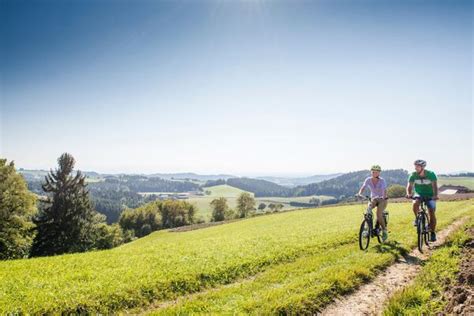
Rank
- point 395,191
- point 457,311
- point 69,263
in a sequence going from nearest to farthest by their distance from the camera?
point 457,311 → point 69,263 → point 395,191

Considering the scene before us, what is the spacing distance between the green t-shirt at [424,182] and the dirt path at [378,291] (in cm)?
303

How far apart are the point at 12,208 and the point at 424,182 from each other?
4302 centimetres

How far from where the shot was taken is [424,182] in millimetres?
14719

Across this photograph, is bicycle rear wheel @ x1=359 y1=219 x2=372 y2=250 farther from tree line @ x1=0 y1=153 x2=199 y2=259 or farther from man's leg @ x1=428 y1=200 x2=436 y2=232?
tree line @ x1=0 y1=153 x2=199 y2=259

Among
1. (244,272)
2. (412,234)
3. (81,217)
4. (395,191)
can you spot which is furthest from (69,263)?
(395,191)

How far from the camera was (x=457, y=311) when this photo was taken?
702 cm

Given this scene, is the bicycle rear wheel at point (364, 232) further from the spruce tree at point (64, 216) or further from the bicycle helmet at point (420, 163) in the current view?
the spruce tree at point (64, 216)

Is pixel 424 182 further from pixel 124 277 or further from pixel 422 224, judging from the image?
pixel 124 277

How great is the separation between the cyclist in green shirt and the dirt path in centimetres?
246

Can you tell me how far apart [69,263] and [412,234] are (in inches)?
729

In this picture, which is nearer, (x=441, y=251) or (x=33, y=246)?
(x=441, y=251)

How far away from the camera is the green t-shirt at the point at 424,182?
47.8 ft

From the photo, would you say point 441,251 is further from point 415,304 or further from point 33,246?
point 33,246

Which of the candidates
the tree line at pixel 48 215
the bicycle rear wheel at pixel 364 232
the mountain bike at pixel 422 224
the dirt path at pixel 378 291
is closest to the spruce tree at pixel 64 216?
the tree line at pixel 48 215
